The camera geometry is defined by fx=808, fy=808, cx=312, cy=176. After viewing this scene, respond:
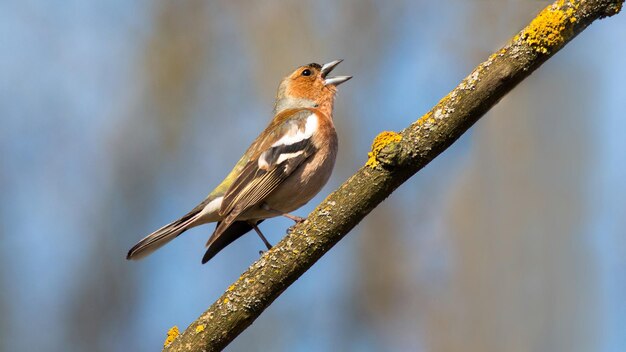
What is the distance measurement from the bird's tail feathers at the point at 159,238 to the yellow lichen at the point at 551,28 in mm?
3280

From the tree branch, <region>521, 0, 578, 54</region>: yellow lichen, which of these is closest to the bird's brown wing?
the tree branch

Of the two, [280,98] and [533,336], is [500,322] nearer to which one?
[533,336]

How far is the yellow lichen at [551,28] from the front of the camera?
11.6 feet

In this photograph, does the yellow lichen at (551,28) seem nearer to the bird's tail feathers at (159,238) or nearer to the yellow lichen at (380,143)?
the yellow lichen at (380,143)

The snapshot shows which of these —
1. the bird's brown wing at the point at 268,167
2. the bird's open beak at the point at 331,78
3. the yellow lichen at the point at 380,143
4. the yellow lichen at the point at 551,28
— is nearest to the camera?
the yellow lichen at the point at 551,28

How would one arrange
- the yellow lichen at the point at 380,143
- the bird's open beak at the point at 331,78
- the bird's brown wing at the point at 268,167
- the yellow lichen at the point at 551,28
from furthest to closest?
the bird's open beak at the point at 331,78
the bird's brown wing at the point at 268,167
the yellow lichen at the point at 380,143
the yellow lichen at the point at 551,28

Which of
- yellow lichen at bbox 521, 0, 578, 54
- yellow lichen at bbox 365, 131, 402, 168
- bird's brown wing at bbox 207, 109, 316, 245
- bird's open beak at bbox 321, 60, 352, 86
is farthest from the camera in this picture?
bird's open beak at bbox 321, 60, 352, 86

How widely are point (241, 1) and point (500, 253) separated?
15.3ft

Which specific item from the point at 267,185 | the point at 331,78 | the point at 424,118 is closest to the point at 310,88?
the point at 331,78

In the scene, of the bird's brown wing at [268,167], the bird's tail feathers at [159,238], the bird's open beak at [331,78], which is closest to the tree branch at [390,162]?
the bird's brown wing at [268,167]

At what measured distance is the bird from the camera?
236 inches

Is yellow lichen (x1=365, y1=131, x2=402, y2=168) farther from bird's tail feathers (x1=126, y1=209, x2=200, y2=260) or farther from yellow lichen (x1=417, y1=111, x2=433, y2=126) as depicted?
bird's tail feathers (x1=126, y1=209, x2=200, y2=260)

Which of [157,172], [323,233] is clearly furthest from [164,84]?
[323,233]

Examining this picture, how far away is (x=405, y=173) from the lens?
3746 millimetres
